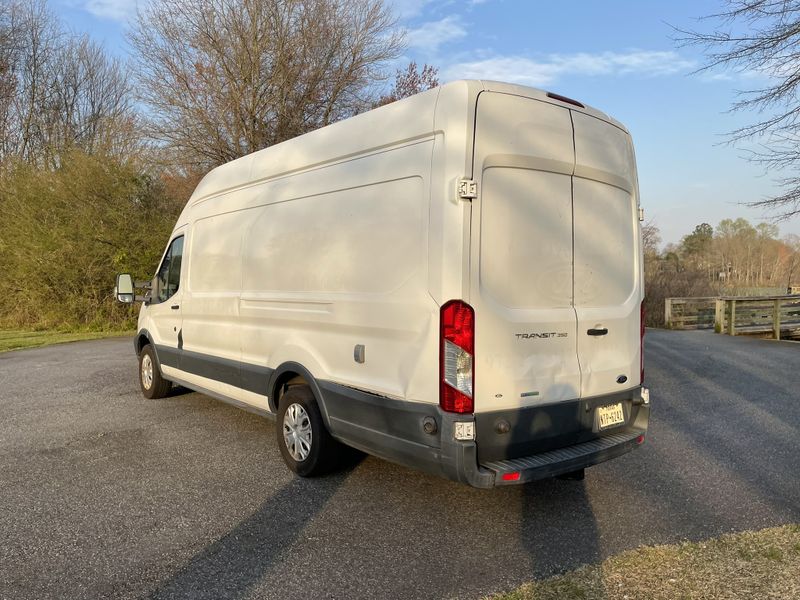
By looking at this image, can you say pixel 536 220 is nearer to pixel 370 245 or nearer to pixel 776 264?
pixel 370 245

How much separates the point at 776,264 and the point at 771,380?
76.9 m

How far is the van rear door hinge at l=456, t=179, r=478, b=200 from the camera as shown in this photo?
330 centimetres

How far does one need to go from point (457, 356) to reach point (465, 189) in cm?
93

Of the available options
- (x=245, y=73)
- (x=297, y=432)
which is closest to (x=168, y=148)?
(x=245, y=73)

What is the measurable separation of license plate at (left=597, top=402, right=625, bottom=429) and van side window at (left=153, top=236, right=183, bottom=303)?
4.67 meters

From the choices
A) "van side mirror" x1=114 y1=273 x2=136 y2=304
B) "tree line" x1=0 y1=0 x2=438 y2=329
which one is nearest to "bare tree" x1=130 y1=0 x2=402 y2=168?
"tree line" x1=0 y1=0 x2=438 y2=329

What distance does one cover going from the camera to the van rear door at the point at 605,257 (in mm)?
3906

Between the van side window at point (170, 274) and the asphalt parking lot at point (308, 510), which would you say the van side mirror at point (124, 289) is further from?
the asphalt parking lot at point (308, 510)

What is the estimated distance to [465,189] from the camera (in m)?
3.30

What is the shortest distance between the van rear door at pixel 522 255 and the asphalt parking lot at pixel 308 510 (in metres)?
0.86

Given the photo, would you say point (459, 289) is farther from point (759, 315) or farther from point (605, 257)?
point (759, 315)

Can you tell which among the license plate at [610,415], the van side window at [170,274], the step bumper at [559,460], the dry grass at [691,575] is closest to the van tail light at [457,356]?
the step bumper at [559,460]

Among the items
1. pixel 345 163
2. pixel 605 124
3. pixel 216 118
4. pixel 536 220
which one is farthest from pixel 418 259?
pixel 216 118

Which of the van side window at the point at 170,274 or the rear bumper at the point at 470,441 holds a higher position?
the van side window at the point at 170,274
